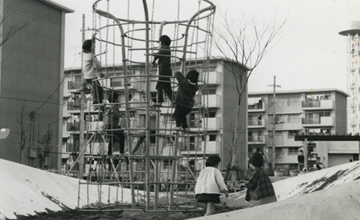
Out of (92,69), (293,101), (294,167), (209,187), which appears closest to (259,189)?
(209,187)

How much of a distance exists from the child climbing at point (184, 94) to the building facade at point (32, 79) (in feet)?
105

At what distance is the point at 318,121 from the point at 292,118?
419cm

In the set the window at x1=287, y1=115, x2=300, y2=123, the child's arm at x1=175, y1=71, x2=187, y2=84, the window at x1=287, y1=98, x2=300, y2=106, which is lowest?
the child's arm at x1=175, y1=71, x2=187, y2=84

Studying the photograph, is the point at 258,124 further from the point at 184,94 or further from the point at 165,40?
the point at 184,94

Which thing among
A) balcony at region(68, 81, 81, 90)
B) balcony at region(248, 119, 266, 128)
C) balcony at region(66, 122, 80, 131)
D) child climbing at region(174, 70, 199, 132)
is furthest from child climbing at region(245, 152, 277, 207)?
balcony at region(248, 119, 266, 128)

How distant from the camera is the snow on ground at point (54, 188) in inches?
380

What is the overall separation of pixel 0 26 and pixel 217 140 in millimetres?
22846

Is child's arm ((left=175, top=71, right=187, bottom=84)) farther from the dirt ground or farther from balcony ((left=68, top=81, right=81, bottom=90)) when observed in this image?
balcony ((left=68, top=81, right=81, bottom=90))

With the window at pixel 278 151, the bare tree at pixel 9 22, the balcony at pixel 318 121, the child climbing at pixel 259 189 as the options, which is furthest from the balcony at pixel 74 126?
the child climbing at pixel 259 189

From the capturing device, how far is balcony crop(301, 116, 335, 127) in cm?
7106

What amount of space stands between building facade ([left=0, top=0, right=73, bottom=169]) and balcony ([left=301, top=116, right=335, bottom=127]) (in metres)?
37.3

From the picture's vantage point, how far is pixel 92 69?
32.1ft

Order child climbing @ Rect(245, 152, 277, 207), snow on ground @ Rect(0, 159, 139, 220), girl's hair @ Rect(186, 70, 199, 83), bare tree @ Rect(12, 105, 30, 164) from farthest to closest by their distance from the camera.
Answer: bare tree @ Rect(12, 105, 30, 164)
snow on ground @ Rect(0, 159, 139, 220)
girl's hair @ Rect(186, 70, 199, 83)
child climbing @ Rect(245, 152, 277, 207)

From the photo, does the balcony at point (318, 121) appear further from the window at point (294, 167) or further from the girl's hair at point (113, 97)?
the girl's hair at point (113, 97)
